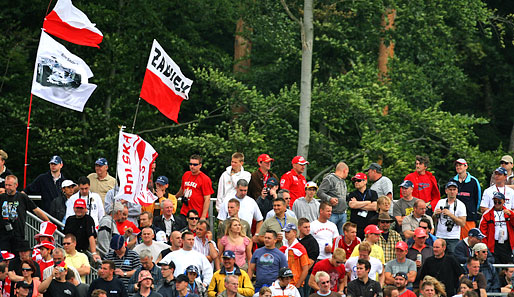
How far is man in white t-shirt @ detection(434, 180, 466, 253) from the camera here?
2009cm

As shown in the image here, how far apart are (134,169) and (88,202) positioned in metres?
1.34

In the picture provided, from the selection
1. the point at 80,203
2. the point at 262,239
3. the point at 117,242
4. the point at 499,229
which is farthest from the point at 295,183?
the point at 80,203

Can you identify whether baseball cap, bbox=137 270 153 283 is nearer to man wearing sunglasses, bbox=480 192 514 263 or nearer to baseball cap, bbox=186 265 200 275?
baseball cap, bbox=186 265 200 275

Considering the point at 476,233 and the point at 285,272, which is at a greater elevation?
the point at 476,233

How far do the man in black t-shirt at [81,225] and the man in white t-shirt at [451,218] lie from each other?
5775mm

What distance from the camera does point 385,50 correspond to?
32.4 meters

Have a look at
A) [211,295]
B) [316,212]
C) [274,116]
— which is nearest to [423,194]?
[316,212]

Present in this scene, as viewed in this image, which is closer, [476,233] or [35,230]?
Answer: [476,233]

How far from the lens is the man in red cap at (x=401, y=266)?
60.5 feet

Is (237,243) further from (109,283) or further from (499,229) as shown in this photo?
(499,229)

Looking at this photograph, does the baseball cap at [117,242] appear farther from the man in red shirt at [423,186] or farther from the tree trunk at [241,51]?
the tree trunk at [241,51]

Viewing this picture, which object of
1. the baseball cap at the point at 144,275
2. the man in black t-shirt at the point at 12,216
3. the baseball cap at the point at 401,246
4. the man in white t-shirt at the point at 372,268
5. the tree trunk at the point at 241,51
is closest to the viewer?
the baseball cap at the point at 144,275

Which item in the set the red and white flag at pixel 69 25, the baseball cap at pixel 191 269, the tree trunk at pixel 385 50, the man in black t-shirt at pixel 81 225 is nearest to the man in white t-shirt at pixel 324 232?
the baseball cap at pixel 191 269

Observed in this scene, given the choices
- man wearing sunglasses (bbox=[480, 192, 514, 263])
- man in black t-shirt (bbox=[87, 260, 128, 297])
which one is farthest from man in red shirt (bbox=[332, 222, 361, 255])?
man in black t-shirt (bbox=[87, 260, 128, 297])
